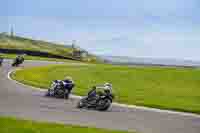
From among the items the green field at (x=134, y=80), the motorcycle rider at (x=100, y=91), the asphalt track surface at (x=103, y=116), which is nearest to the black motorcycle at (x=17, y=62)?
the green field at (x=134, y=80)

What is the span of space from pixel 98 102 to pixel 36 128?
21.9ft

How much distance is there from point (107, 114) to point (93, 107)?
1791 millimetres

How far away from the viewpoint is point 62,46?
7426 inches

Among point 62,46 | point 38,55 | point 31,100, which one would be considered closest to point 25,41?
point 62,46

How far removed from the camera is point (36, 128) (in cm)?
1354

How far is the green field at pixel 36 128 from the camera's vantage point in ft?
43.1

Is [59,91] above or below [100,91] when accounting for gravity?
below

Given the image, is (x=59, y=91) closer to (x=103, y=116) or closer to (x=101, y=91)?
(x=101, y=91)

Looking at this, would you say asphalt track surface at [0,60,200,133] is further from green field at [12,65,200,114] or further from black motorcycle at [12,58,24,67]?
black motorcycle at [12,58,24,67]

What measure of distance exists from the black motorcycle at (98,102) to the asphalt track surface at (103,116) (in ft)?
1.29

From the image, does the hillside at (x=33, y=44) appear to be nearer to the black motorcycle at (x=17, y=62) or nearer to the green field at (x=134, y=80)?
the black motorcycle at (x=17, y=62)

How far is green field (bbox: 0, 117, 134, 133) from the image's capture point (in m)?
13.1

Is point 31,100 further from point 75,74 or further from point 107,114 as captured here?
point 75,74

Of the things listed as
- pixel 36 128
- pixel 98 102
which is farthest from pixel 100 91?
pixel 36 128
